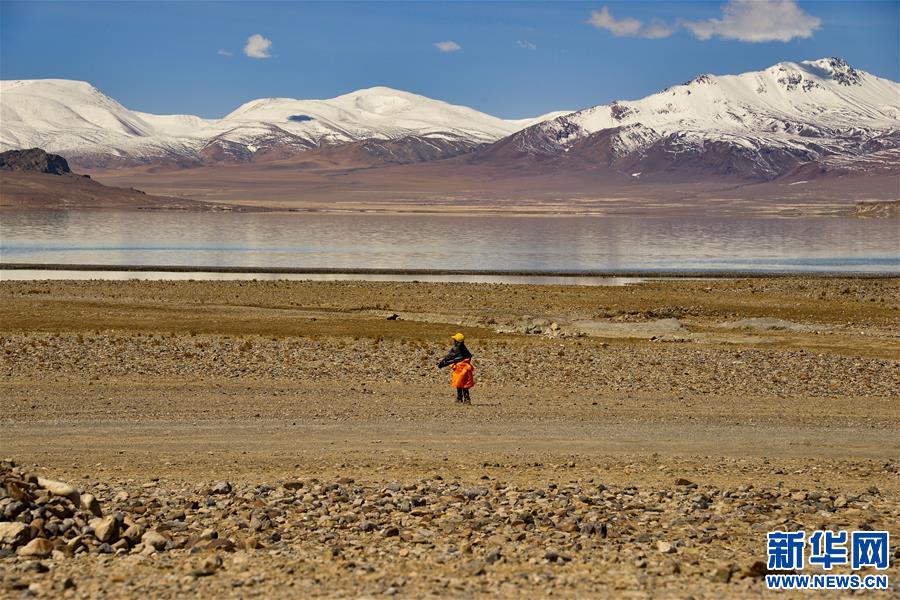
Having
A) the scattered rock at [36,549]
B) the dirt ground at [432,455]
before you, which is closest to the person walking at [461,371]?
the dirt ground at [432,455]

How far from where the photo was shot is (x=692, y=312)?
→ 38.1 m

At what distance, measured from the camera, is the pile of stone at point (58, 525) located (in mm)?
10094

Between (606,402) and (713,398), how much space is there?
6.83 ft

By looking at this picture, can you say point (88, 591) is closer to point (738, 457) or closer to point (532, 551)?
point (532, 551)

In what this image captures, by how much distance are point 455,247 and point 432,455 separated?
244 feet

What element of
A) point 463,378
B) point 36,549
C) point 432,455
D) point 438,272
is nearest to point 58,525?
point 36,549

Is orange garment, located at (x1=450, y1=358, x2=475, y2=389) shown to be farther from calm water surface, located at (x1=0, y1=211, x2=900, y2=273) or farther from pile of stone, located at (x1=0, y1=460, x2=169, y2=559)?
calm water surface, located at (x1=0, y1=211, x2=900, y2=273)

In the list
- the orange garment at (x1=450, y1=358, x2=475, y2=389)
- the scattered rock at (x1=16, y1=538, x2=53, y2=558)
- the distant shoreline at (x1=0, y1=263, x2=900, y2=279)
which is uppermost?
the orange garment at (x1=450, y1=358, x2=475, y2=389)

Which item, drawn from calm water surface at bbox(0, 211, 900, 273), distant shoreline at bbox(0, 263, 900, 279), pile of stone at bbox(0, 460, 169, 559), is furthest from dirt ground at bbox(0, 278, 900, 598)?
calm water surface at bbox(0, 211, 900, 273)

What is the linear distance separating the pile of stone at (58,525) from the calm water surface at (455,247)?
181 feet

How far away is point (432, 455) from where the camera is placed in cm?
1502

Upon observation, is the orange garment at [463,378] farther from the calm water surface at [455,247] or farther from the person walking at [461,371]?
the calm water surface at [455,247]

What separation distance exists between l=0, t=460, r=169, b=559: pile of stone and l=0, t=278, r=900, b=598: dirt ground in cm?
3

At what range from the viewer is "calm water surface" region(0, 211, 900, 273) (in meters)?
70.3
